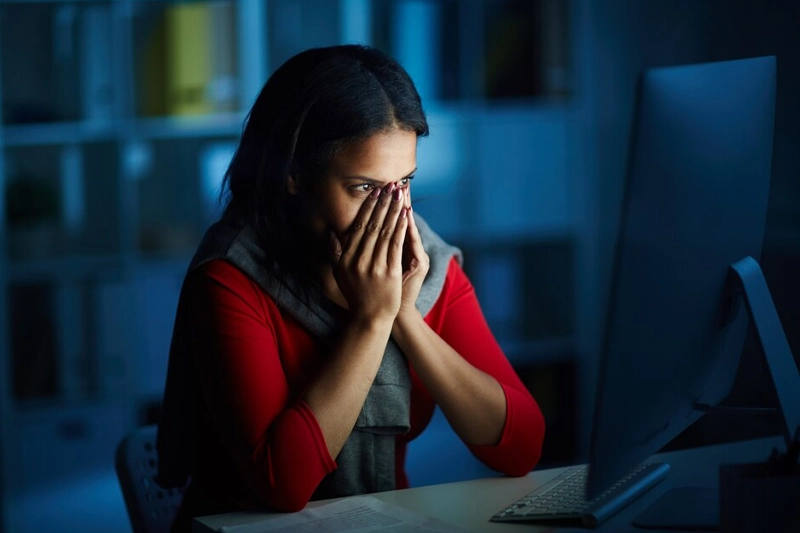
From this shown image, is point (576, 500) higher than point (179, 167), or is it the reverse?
point (179, 167)

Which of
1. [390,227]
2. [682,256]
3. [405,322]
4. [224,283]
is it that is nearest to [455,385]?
[405,322]

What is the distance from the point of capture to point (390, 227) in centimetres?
128

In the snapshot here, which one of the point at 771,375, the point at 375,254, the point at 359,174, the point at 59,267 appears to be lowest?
the point at 59,267

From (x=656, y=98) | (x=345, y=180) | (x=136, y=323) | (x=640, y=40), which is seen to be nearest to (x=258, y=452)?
(x=345, y=180)

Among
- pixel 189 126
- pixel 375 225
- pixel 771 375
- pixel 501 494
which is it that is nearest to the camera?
pixel 771 375

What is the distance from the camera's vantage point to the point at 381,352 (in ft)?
4.05

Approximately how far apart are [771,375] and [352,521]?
0.47 m

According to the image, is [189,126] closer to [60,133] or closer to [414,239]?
[60,133]

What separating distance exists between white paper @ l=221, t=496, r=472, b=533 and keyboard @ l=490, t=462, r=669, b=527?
0.08 m

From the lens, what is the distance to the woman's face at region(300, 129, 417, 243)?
4.22ft

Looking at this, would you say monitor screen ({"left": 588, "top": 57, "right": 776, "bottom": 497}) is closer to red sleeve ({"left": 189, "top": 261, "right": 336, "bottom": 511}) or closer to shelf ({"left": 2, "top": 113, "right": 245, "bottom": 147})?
red sleeve ({"left": 189, "top": 261, "right": 336, "bottom": 511})

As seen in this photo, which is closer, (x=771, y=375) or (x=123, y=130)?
(x=771, y=375)

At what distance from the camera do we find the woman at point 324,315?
3.99 ft

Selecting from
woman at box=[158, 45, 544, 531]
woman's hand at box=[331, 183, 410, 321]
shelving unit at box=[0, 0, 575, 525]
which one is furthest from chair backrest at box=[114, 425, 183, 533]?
shelving unit at box=[0, 0, 575, 525]
